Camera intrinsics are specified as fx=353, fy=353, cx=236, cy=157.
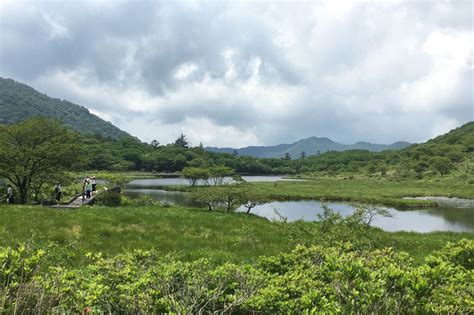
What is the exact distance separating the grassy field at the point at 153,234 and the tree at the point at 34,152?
12.5 meters

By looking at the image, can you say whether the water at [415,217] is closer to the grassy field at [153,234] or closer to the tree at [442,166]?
the grassy field at [153,234]

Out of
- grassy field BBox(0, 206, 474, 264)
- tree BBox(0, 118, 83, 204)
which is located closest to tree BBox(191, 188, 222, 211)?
grassy field BBox(0, 206, 474, 264)

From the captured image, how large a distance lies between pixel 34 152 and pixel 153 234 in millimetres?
19783

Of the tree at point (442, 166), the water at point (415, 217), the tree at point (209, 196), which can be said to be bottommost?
the water at point (415, 217)

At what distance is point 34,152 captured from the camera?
3203cm

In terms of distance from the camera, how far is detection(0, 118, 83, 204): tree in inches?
1252

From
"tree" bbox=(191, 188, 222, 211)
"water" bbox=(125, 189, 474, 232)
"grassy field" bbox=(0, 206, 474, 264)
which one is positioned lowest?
"water" bbox=(125, 189, 474, 232)

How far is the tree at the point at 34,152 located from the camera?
31.8 metres

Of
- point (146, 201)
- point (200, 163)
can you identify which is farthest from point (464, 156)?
point (146, 201)

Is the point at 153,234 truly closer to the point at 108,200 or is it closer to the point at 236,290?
the point at 236,290

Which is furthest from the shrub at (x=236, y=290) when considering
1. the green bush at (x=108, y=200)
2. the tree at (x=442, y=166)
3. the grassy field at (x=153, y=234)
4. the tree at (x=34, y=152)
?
the tree at (x=442, y=166)

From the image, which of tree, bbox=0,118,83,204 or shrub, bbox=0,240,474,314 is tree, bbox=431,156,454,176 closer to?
tree, bbox=0,118,83,204

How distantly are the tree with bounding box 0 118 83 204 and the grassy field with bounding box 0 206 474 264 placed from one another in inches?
491

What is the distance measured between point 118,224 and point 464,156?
→ 567 feet
